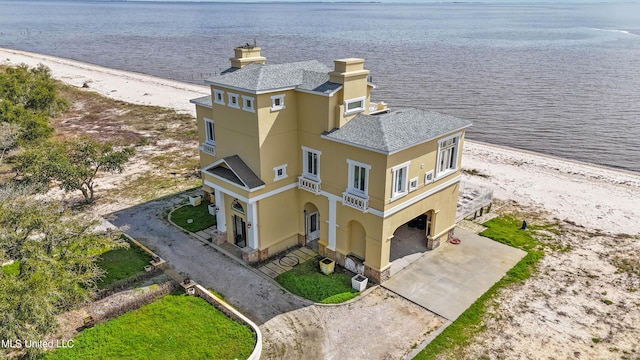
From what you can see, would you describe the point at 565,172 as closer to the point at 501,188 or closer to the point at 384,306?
the point at 501,188

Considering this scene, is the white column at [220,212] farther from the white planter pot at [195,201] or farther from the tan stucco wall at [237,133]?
the white planter pot at [195,201]

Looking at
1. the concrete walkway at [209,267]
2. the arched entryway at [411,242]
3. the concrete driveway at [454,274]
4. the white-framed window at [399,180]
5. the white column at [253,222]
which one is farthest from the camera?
the arched entryway at [411,242]

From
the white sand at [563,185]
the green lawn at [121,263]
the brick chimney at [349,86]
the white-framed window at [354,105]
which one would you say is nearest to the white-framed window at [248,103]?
the brick chimney at [349,86]

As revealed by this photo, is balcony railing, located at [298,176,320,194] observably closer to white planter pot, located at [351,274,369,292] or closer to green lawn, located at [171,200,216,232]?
white planter pot, located at [351,274,369,292]

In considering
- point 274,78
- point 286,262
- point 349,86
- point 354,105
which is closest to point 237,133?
point 274,78

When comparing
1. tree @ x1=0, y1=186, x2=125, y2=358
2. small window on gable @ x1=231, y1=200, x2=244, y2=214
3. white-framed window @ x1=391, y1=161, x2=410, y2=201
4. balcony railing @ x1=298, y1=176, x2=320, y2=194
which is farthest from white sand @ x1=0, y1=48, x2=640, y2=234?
tree @ x1=0, y1=186, x2=125, y2=358

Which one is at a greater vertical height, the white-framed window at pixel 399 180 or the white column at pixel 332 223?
the white-framed window at pixel 399 180

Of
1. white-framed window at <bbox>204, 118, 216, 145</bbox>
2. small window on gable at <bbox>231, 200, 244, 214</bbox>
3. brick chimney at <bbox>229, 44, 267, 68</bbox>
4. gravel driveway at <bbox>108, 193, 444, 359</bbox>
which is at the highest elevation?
brick chimney at <bbox>229, 44, 267, 68</bbox>
